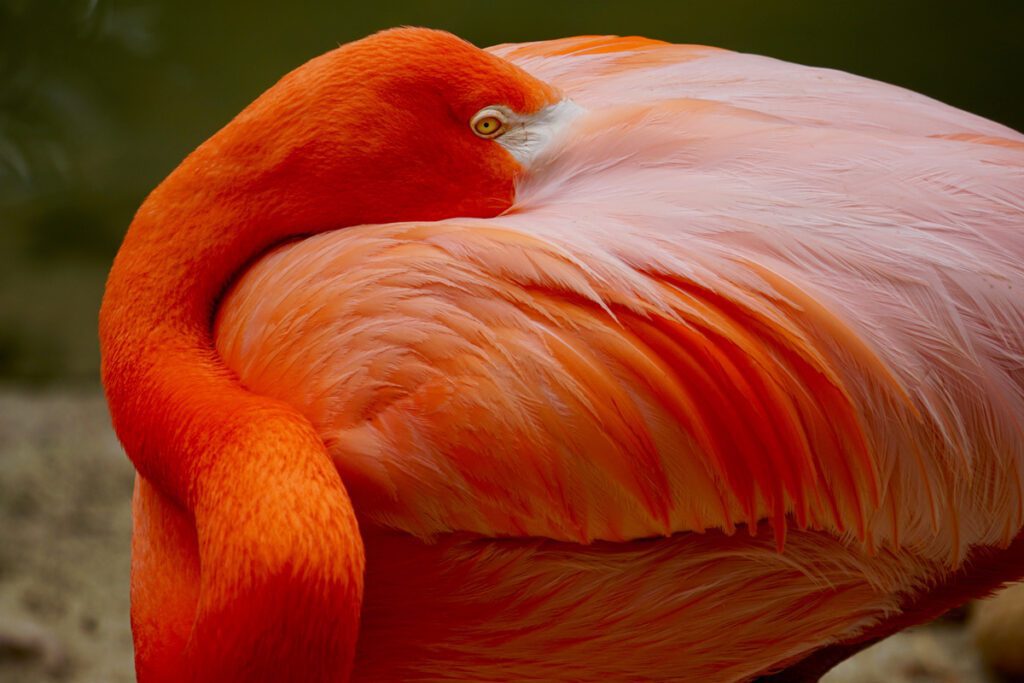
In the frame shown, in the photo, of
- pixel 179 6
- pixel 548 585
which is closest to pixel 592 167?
pixel 548 585

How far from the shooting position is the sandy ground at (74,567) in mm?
2111

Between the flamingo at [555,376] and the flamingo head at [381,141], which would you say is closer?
the flamingo at [555,376]

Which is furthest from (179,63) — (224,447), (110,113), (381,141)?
(224,447)

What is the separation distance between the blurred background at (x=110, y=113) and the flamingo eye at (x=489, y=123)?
1199 millimetres

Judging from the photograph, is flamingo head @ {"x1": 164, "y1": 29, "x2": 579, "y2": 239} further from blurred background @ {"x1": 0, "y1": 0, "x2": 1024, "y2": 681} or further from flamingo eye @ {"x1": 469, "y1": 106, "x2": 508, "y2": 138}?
blurred background @ {"x1": 0, "y1": 0, "x2": 1024, "y2": 681}

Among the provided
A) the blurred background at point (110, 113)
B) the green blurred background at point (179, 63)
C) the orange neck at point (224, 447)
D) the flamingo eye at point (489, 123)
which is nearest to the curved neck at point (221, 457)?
the orange neck at point (224, 447)

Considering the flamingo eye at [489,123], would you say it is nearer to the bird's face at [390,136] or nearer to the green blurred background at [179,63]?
the bird's face at [390,136]

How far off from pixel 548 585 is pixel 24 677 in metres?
1.36

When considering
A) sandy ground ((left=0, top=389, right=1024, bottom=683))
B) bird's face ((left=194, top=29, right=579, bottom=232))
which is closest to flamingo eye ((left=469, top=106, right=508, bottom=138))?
bird's face ((left=194, top=29, right=579, bottom=232))

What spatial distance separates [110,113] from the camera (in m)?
2.59

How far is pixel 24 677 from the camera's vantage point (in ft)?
6.68

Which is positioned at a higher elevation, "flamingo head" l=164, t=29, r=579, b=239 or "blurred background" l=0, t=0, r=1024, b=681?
"flamingo head" l=164, t=29, r=579, b=239

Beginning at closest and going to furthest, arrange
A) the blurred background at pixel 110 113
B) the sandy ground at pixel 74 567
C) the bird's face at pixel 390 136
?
the bird's face at pixel 390 136 → the sandy ground at pixel 74 567 → the blurred background at pixel 110 113

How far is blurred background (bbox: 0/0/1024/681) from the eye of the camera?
2.28 meters
